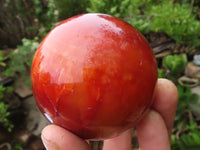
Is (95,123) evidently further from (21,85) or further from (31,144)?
(21,85)

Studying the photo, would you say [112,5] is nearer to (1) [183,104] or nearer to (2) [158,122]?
(1) [183,104]

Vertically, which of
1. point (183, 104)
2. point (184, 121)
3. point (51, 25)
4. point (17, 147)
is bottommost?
point (17, 147)

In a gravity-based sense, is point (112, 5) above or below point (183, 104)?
above

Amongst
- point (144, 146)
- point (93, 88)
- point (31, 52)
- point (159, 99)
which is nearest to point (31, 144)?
point (31, 52)

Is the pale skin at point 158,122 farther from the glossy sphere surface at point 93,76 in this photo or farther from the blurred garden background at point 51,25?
the blurred garden background at point 51,25

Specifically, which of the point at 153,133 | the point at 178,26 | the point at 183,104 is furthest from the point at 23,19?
the point at 153,133
